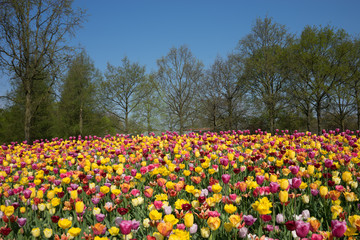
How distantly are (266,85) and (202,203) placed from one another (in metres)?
21.0

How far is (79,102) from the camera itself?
22188mm

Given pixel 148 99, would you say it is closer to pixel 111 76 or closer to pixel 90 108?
pixel 111 76

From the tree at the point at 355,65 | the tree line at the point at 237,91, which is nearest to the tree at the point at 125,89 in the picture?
the tree line at the point at 237,91

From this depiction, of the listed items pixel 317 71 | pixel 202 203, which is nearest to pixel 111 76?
pixel 317 71

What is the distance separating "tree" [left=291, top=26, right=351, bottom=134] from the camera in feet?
62.2

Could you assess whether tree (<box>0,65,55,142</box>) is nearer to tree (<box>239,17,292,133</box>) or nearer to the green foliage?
Result: the green foliage

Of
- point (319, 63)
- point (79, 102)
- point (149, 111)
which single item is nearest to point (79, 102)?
point (79, 102)

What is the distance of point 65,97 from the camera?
71.7 ft

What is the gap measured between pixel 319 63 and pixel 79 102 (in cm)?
2133

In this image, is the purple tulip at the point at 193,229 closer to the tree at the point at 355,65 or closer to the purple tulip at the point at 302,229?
the purple tulip at the point at 302,229

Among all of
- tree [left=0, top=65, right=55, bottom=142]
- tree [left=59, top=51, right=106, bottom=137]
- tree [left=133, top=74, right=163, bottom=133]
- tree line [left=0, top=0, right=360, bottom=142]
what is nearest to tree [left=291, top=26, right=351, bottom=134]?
tree line [left=0, top=0, right=360, bottom=142]

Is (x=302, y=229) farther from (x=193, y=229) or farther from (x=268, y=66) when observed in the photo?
(x=268, y=66)

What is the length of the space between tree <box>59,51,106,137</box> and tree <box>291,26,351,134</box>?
60.8 feet

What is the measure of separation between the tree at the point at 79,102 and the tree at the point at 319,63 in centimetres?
1853
